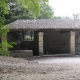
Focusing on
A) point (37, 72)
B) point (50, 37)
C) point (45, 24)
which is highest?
point (45, 24)

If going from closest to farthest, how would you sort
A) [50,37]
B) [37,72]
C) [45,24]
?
[37,72], [45,24], [50,37]

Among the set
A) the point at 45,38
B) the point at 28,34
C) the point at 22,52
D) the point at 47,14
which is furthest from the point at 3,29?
the point at 47,14

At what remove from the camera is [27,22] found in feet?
72.0

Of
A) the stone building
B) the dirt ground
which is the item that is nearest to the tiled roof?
the stone building

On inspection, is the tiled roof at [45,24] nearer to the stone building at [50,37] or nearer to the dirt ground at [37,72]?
the stone building at [50,37]

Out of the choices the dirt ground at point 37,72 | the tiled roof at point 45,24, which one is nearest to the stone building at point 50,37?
the tiled roof at point 45,24

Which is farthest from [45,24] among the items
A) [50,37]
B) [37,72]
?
[37,72]

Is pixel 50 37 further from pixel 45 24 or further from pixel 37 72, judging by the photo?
pixel 37 72

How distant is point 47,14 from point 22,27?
556 inches

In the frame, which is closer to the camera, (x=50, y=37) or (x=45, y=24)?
(x=45, y=24)

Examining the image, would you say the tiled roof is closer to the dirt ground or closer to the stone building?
the stone building

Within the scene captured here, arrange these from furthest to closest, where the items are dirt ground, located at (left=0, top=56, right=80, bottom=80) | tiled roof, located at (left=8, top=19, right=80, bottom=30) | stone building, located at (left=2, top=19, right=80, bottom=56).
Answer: stone building, located at (left=2, top=19, right=80, bottom=56) < tiled roof, located at (left=8, top=19, right=80, bottom=30) < dirt ground, located at (left=0, top=56, right=80, bottom=80)

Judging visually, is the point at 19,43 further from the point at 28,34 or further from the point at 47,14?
the point at 47,14

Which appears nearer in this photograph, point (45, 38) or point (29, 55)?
point (29, 55)
